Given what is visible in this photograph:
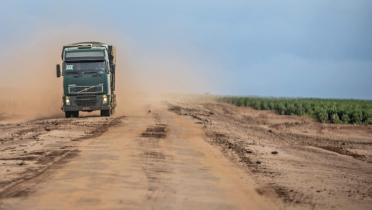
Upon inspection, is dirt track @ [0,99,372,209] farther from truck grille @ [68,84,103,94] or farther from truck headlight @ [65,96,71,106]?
truck headlight @ [65,96,71,106]

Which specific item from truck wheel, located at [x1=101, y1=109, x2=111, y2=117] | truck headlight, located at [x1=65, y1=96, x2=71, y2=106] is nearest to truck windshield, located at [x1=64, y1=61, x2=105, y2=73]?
truck headlight, located at [x1=65, y1=96, x2=71, y2=106]

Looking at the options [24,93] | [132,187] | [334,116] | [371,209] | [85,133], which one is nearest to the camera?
[371,209]

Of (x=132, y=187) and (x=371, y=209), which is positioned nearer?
(x=371, y=209)

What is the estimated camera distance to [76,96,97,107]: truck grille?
35312 millimetres

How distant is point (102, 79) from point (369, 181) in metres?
22.3

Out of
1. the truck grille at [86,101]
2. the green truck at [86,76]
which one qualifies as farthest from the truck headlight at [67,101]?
the truck grille at [86,101]

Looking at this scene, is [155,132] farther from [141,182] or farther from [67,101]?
[141,182]

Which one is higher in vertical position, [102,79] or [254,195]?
[102,79]

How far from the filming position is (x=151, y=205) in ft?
30.6

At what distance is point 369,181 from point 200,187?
469 centimetres

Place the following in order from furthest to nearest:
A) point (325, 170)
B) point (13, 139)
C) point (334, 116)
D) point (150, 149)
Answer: point (334, 116)
point (13, 139)
point (150, 149)
point (325, 170)

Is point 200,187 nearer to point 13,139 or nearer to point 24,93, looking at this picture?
point 13,139

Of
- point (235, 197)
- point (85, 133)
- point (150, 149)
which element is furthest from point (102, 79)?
point (235, 197)

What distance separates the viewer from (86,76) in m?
34.7
